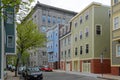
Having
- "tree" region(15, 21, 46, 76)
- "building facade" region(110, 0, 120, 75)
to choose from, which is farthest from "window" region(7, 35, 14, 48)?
"building facade" region(110, 0, 120, 75)

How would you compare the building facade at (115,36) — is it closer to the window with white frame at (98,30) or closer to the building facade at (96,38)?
the building facade at (96,38)

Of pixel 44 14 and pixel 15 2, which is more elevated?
pixel 44 14

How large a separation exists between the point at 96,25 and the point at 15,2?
36293 mm

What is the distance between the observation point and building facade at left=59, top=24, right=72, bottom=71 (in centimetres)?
6258

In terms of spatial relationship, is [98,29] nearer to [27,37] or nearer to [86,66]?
[86,66]

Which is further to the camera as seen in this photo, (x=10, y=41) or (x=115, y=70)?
(x=115, y=70)

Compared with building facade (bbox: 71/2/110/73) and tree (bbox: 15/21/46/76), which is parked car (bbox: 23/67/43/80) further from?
building facade (bbox: 71/2/110/73)

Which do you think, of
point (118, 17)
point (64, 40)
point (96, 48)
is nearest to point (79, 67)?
point (96, 48)

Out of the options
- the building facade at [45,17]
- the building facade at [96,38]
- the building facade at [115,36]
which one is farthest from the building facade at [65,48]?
the building facade at [115,36]

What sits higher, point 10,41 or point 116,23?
point 116,23

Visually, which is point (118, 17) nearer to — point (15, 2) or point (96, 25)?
point (96, 25)

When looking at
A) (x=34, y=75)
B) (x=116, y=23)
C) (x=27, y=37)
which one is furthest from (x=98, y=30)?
(x=34, y=75)

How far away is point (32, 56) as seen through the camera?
96.7 meters

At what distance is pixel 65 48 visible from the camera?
217ft
